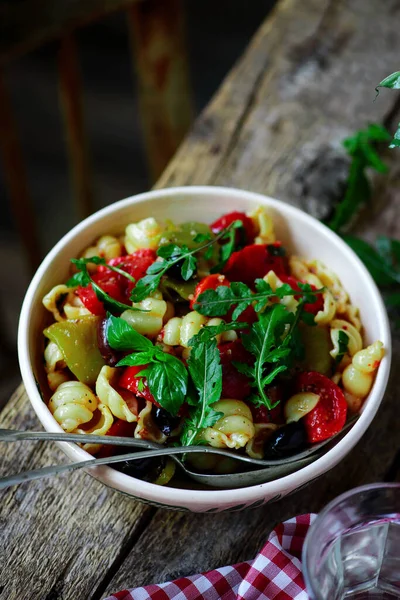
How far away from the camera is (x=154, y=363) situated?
104cm

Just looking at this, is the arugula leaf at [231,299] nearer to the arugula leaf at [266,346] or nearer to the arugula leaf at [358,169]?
the arugula leaf at [266,346]

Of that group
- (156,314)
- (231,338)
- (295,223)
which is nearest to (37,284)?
(156,314)

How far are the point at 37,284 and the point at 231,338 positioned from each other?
0.32 meters

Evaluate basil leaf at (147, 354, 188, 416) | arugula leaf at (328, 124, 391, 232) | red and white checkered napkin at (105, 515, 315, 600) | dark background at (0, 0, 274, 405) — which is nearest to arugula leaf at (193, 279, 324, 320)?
basil leaf at (147, 354, 188, 416)

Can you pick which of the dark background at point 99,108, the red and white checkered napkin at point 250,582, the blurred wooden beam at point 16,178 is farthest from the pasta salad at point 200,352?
the dark background at point 99,108

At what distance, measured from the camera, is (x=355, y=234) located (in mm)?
1531

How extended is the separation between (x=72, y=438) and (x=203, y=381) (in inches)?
7.5

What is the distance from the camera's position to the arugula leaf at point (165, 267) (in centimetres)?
111

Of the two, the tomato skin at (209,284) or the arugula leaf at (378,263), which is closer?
the tomato skin at (209,284)

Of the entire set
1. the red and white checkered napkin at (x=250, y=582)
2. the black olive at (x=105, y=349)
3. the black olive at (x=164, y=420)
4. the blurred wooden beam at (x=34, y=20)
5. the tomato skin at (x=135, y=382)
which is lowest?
the red and white checkered napkin at (x=250, y=582)

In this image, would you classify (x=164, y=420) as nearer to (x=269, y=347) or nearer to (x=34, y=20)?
(x=269, y=347)

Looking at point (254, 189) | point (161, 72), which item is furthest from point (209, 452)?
point (161, 72)

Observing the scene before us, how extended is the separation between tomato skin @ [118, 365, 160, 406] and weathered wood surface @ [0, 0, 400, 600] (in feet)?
0.68

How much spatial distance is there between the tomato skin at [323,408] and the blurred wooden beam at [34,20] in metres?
1.26
